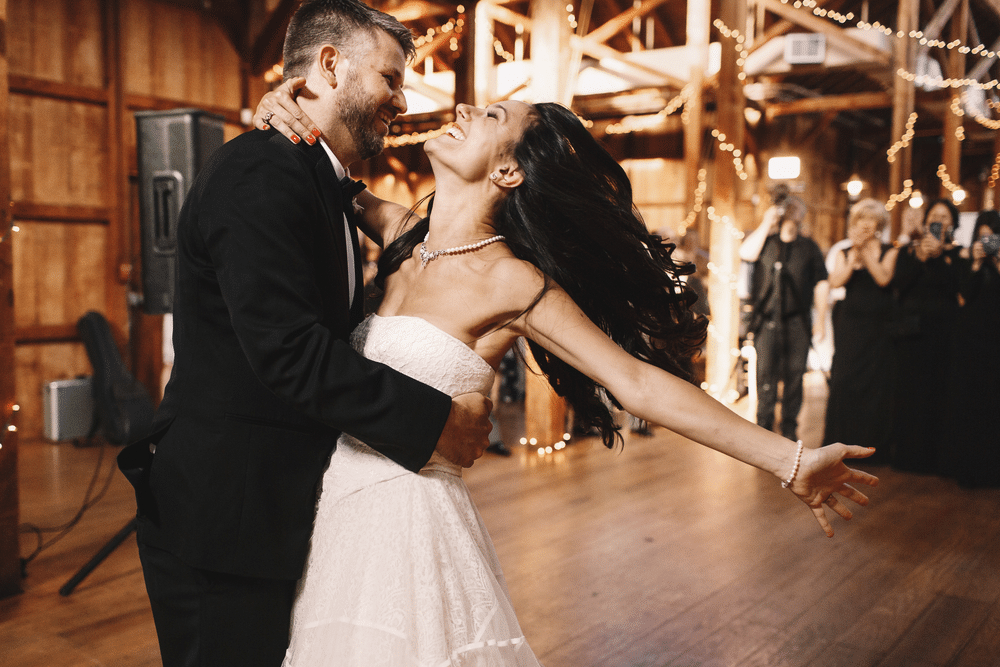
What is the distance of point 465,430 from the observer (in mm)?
1344

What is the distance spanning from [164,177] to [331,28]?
2402 millimetres

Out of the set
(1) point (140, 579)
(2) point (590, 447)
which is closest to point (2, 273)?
(1) point (140, 579)

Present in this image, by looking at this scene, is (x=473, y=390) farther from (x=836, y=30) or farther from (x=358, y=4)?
(x=836, y=30)

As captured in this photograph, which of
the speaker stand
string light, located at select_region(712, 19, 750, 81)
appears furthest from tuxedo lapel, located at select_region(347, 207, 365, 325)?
string light, located at select_region(712, 19, 750, 81)

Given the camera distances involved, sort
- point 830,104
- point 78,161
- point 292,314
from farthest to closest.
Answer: point 830,104, point 78,161, point 292,314

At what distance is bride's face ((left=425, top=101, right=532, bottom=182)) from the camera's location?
1.56m

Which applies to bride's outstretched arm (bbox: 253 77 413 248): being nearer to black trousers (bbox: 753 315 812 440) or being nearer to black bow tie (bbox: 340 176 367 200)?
black bow tie (bbox: 340 176 367 200)

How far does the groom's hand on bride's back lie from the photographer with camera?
463 centimetres

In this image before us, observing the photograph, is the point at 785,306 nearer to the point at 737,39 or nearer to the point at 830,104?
the point at 737,39

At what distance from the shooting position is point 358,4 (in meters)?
1.48

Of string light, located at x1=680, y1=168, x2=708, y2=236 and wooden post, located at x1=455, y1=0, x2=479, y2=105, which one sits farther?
string light, located at x1=680, y1=168, x2=708, y2=236

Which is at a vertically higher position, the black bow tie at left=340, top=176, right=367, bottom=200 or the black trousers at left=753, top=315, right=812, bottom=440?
the black bow tie at left=340, top=176, right=367, bottom=200

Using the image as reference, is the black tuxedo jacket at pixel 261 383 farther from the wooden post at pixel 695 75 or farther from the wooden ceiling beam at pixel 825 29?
the wooden ceiling beam at pixel 825 29

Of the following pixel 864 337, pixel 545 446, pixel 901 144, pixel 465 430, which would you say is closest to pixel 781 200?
pixel 864 337
